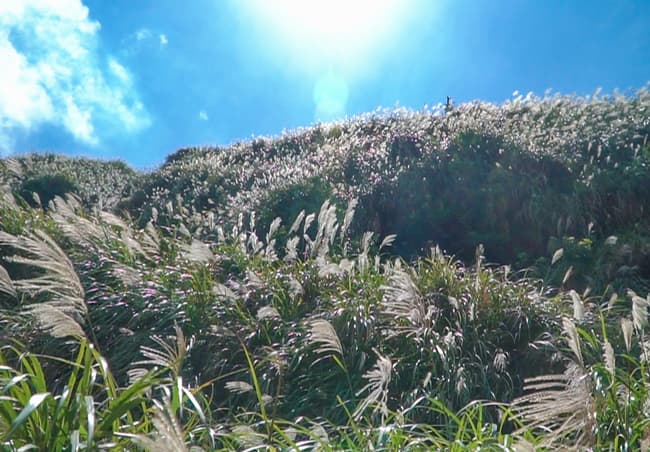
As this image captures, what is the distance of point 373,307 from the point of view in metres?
4.53

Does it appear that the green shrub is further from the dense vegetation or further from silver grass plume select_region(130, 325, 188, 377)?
silver grass plume select_region(130, 325, 188, 377)

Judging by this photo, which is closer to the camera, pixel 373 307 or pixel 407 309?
pixel 407 309

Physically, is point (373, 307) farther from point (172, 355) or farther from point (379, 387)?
point (172, 355)

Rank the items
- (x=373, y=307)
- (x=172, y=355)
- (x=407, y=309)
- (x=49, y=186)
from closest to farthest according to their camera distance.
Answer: (x=172, y=355) → (x=407, y=309) → (x=373, y=307) → (x=49, y=186)

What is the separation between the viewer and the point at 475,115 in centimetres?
1112

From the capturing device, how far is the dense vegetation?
103 inches

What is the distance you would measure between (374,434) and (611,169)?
6.07 m

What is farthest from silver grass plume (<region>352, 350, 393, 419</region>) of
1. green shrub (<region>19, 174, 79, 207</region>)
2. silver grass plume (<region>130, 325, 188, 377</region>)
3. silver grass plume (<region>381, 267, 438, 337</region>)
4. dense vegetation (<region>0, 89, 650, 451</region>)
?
green shrub (<region>19, 174, 79, 207</region>)

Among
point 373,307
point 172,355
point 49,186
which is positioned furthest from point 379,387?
point 49,186

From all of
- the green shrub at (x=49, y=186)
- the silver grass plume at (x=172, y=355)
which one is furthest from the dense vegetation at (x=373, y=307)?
the green shrub at (x=49, y=186)

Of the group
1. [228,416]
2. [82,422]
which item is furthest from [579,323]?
[82,422]

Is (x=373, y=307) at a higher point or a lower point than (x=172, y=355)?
higher

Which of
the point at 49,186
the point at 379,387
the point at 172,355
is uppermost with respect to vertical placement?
the point at 49,186

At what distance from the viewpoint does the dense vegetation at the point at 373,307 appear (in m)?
2.62
